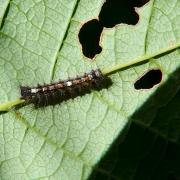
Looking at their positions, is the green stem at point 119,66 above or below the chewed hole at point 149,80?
above

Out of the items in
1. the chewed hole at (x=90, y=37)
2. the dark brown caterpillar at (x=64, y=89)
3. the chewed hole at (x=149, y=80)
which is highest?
the chewed hole at (x=90, y=37)

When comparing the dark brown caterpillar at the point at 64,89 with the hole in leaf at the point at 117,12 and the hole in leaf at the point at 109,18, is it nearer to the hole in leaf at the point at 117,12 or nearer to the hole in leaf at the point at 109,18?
the hole in leaf at the point at 109,18

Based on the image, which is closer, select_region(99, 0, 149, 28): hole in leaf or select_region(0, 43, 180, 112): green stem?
select_region(0, 43, 180, 112): green stem

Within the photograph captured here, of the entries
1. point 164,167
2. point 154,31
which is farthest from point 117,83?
point 164,167

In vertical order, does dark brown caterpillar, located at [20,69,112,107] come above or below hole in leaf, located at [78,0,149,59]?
below

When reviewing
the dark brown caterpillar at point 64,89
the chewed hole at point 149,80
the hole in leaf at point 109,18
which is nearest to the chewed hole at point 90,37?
the hole in leaf at point 109,18

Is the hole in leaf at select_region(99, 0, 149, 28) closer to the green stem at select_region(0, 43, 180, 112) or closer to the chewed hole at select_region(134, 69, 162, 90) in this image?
the green stem at select_region(0, 43, 180, 112)

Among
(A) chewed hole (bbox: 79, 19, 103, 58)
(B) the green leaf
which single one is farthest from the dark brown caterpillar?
(A) chewed hole (bbox: 79, 19, 103, 58)

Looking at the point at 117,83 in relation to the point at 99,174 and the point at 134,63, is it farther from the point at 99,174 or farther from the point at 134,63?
the point at 99,174
